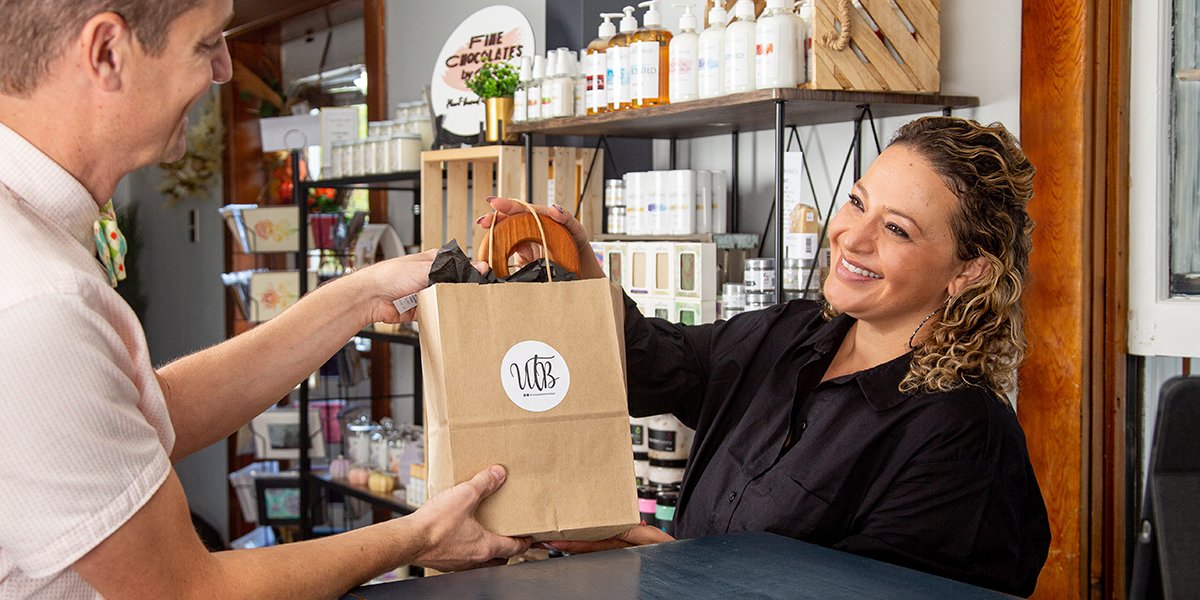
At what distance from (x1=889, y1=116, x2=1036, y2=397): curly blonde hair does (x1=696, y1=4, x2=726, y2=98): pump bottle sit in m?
0.82

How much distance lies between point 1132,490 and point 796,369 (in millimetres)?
1025

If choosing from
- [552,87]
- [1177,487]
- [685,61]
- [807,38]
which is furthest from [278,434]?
[1177,487]

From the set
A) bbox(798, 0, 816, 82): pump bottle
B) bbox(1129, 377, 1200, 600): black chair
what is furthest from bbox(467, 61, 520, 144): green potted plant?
bbox(1129, 377, 1200, 600): black chair

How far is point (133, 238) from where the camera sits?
23.2 feet

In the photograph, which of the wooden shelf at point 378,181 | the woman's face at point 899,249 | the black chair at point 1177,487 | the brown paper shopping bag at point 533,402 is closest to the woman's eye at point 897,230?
the woman's face at point 899,249

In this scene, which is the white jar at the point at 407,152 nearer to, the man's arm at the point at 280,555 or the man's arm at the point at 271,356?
the man's arm at the point at 271,356

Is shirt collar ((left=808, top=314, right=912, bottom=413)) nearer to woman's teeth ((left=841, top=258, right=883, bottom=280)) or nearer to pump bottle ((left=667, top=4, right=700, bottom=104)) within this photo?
woman's teeth ((left=841, top=258, right=883, bottom=280))

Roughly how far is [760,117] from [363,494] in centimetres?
236

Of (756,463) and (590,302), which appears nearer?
(590,302)

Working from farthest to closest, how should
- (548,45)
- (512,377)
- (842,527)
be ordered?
(548,45)
(842,527)
(512,377)

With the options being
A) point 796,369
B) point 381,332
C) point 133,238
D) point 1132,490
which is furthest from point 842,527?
point 133,238

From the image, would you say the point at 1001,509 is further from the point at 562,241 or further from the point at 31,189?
the point at 31,189

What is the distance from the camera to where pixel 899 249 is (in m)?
1.82

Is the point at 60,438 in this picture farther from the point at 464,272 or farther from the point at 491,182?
the point at 491,182
